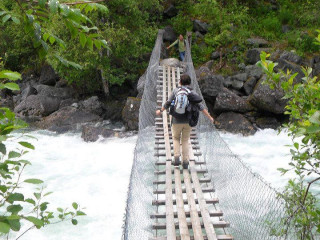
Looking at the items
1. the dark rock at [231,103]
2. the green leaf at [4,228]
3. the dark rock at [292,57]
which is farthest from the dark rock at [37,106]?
the green leaf at [4,228]

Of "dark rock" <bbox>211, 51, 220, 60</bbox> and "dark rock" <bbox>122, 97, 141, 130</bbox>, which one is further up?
"dark rock" <bbox>211, 51, 220, 60</bbox>

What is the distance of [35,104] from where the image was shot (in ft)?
29.0

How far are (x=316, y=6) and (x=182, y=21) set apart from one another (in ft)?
12.9

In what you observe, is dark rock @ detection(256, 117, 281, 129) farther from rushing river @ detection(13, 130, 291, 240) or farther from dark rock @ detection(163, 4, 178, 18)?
dark rock @ detection(163, 4, 178, 18)

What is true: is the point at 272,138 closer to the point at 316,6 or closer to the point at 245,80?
the point at 245,80

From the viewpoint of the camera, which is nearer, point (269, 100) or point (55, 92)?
point (269, 100)

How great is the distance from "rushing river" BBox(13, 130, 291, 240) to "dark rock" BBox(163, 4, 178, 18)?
5.98 metres

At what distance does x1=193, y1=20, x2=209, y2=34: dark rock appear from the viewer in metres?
10.5

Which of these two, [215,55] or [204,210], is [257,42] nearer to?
[215,55]

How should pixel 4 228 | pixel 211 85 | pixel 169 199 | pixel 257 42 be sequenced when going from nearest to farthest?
1. pixel 4 228
2. pixel 169 199
3. pixel 211 85
4. pixel 257 42

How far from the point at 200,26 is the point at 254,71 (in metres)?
3.07

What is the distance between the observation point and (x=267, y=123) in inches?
284

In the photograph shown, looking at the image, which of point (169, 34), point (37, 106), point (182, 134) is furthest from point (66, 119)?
point (182, 134)

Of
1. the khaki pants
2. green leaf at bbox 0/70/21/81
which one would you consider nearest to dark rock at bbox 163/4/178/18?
the khaki pants
